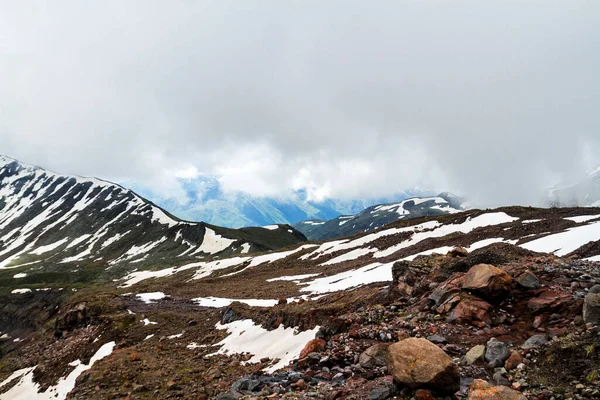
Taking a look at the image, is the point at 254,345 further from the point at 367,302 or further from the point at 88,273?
the point at 88,273

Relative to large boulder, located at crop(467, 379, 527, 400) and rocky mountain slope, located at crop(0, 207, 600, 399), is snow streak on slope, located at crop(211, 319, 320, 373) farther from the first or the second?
large boulder, located at crop(467, 379, 527, 400)

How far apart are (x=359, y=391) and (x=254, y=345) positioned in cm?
1193

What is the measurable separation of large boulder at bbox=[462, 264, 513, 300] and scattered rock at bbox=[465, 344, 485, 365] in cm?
337

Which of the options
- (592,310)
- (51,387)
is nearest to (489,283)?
(592,310)

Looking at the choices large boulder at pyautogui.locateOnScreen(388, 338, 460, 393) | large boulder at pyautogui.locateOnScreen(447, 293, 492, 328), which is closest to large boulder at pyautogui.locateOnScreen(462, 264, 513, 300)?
large boulder at pyautogui.locateOnScreen(447, 293, 492, 328)

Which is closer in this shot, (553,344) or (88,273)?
(553,344)

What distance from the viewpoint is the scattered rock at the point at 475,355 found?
952 centimetres

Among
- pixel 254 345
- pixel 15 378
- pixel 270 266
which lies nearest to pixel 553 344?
pixel 254 345

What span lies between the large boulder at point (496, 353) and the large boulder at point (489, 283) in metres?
3.18

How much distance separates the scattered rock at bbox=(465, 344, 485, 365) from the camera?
31.2 ft

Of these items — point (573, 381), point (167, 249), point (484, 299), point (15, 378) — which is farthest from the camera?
point (167, 249)

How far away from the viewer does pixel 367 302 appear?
59.2 feet

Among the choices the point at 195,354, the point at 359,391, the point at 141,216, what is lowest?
the point at 195,354

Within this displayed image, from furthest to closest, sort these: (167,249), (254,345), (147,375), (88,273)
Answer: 1. (167,249)
2. (88,273)
3. (254,345)
4. (147,375)
